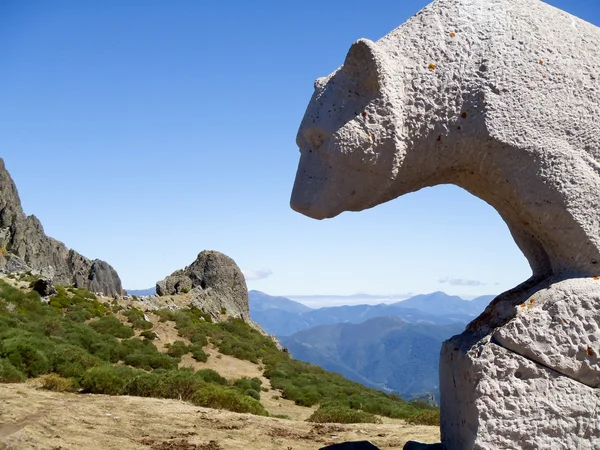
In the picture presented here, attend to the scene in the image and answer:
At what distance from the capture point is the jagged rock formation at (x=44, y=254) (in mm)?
43375

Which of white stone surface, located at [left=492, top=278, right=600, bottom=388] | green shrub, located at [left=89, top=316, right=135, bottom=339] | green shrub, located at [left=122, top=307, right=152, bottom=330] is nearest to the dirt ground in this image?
white stone surface, located at [left=492, top=278, right=600, bottom=388]

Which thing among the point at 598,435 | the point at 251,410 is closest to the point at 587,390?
the point at 598,435

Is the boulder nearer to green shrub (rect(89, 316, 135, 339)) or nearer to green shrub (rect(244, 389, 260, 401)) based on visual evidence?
green shrub (rect(89, 316, 135, 339))

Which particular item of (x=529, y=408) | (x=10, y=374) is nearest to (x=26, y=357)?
(x=10, y=374)

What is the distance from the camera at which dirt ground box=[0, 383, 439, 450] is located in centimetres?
733

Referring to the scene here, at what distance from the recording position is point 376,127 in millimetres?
3770

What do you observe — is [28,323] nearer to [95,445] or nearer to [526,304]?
[95,445]

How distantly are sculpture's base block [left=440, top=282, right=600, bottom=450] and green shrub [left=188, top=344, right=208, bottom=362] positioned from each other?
19.0 meters

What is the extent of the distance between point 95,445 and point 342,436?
3.73m

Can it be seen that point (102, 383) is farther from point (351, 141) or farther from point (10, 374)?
point (351, 141)

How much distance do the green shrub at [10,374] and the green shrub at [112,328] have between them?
10.9 m

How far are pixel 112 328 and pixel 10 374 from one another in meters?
11.7

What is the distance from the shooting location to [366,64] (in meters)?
3.81

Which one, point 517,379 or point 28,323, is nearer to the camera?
point 517,379
